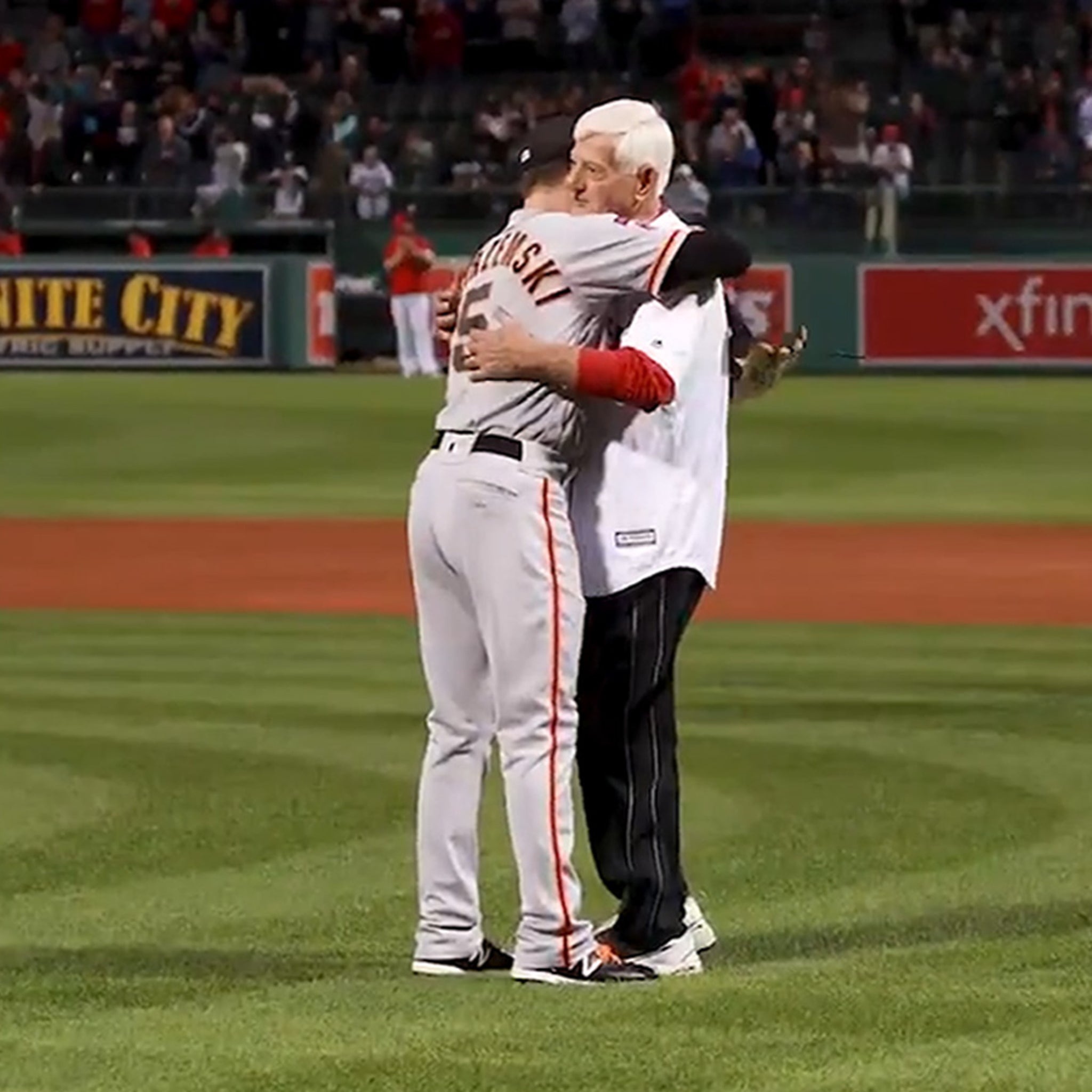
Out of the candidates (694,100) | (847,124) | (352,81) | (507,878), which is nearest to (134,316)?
(352,81)

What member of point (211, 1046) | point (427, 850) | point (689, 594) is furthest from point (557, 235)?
point (211, 1046)

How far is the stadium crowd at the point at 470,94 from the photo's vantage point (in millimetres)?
34625

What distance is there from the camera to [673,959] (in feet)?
22.4

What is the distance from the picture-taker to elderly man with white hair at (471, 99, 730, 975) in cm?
657

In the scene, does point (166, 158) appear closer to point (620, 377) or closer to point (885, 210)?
point (885, 210)

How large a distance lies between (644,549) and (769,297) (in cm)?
2613

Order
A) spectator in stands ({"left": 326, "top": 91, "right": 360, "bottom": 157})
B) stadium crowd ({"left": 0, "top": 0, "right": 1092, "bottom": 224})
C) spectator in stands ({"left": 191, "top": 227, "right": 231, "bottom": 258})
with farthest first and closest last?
spectator in stands ({"left": 326, "top": 91, "right": 360, "bottom": 157}) → stadium crowd ({"left": 0, "top": 0, "right": 1092, "bottom": 224}) → spectator in stands ({"left": 191, "top": 227, "right": 231, "bottom": 258})

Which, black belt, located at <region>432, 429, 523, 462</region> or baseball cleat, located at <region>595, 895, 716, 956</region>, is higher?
black belt, located at <region>432, 429, 523, 462</region>

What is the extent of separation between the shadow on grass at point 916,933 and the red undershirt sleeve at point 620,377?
1374 millimetres

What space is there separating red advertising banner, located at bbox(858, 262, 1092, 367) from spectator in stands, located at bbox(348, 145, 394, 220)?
17.7 ft

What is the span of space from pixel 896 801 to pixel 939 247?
2280cm

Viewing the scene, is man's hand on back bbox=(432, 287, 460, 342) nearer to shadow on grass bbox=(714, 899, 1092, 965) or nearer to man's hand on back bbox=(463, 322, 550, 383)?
man's hand on back bbox=(463, 322, 550, 383)

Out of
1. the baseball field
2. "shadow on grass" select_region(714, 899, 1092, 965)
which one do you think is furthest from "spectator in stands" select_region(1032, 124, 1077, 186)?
"shadow on grass" select_region(714, 899, 1092, 965)

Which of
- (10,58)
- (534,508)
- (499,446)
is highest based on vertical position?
(10,58)
